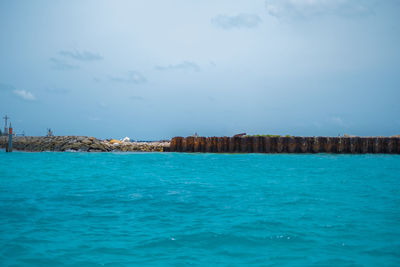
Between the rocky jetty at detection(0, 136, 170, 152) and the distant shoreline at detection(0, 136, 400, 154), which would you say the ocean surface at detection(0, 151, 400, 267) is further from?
the rocky jetty at detection(0, 136, 170, 152)

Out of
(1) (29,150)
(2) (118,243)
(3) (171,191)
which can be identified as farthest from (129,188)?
(1) (29,150)

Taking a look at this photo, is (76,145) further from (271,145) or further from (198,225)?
(198,225)

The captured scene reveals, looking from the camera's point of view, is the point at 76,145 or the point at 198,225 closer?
the point at 198,225

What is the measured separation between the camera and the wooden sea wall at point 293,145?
37906 mm

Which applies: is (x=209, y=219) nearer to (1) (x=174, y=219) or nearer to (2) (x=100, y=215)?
(1) (x=174, y=219)

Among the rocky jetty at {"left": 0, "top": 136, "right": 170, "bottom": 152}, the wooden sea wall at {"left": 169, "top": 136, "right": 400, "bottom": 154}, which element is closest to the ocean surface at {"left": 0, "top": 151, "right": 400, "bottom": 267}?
the wooden sea wall at {"left": 169, "top": 136, "right": 400, "bottom": 154}

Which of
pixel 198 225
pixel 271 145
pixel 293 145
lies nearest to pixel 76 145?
pixel 271 145

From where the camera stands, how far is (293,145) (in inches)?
1501

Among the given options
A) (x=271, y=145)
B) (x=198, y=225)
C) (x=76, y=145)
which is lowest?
(x=198, y=225)

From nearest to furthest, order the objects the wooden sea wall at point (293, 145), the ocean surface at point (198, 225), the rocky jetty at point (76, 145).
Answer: the ocean surface at point (198, 225), the wooden sea wall at point (293, 145), the rocky jetty at point (76, 145)

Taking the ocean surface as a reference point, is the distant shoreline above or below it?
above

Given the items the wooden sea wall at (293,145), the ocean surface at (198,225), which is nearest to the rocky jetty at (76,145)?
the wooden sea wall at (293,145)

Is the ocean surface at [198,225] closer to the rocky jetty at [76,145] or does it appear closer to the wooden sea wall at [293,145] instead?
the wooden sea wall at [293,145]

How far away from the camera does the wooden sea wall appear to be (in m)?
37.9
